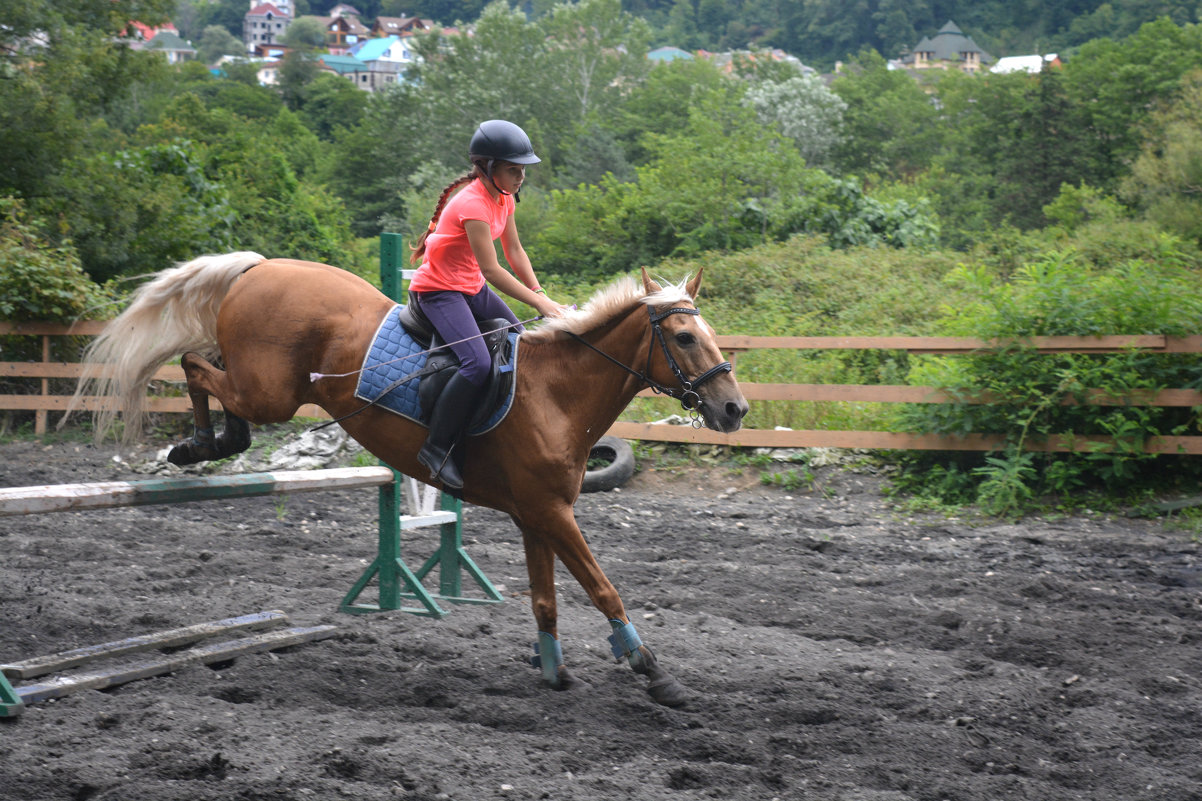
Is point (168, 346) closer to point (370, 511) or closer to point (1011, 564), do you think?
point (370, 511)

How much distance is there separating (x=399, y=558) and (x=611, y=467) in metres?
4.06

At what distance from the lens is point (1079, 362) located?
8281 millimetres

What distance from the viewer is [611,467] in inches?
370

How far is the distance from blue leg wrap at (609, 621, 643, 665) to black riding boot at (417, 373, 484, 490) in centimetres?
95

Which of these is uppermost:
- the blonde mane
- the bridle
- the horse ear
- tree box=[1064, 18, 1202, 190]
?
tree box=[1064, 18, 1202, 190]

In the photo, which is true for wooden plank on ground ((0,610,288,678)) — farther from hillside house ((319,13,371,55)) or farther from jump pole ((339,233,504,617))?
hillside house ((319,13,371,55))

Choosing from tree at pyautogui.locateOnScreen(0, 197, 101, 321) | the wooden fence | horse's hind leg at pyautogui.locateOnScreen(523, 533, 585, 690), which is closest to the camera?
horse's hind leg at pyautogui.locateOnScreen(523, 533, 585, 690)

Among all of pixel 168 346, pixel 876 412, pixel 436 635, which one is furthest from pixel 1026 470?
pixel 168 346

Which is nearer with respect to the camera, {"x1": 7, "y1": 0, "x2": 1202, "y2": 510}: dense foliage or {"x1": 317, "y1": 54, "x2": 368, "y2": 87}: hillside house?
{"x1": 7, "y1": 0, "x2": 1202, "y2": 510}: dense foliage

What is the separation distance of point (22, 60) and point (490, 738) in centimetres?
1663

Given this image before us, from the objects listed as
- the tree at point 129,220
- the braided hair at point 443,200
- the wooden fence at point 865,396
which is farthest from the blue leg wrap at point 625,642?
the tree at point 129,220

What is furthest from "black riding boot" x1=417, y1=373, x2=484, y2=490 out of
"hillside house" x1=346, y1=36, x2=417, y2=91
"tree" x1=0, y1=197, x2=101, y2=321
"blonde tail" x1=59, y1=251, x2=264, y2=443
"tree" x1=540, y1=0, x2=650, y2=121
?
"hillside house" x1=346, y1=36, x2=417, y2=91

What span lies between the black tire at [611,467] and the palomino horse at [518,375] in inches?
177

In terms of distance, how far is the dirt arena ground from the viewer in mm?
3320
